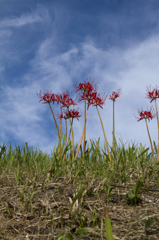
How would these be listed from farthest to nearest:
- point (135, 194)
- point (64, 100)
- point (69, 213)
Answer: point (64, 100), point (135, 194), point (69, 213)

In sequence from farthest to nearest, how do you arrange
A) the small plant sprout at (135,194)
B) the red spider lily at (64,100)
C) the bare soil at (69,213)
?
the red spider lily at (64,100)
the small plant sprout at (135,194)
the bare soil at (69,213)

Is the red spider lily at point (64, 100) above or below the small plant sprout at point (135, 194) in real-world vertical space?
above

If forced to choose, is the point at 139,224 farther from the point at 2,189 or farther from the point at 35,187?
the point at 2,189

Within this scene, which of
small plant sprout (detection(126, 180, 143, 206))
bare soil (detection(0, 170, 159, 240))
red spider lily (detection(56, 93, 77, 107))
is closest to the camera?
bare soil (detection(0, 170, 159, 240))

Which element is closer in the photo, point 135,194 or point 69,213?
point 69,213

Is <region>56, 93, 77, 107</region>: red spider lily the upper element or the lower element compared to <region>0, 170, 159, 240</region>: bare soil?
Answer: upper

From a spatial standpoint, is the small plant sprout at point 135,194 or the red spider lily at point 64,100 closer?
the small plant sprout at point 135,194

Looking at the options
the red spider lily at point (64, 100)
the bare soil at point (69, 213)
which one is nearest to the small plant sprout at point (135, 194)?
the bare soil at point (69, 213)

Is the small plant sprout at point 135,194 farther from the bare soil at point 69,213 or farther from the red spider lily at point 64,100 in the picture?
the red spider lily at point 64,100

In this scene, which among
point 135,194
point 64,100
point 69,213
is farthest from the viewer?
point 64,100

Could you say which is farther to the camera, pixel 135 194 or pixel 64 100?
pixel 64 100

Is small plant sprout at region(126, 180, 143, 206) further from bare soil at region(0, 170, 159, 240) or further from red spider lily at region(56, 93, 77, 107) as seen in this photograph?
red spider lily at region(56, 93, 77, 107)

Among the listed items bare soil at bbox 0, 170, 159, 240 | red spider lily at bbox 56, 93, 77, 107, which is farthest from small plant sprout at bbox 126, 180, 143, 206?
red spider lily at bbox 56, 93, 77, 107

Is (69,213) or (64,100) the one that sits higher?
(64,100)
